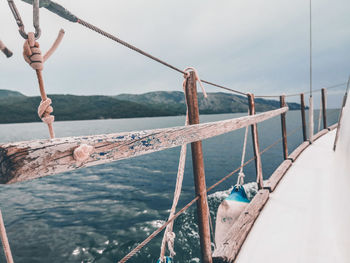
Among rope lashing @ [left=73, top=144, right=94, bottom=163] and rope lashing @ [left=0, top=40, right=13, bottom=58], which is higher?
rope lashing @ [left=0, top=40, right=13, bottom=58]

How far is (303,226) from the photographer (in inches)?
92.6

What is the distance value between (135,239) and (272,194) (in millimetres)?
5422

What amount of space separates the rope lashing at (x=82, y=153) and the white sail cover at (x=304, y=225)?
1.93 metres

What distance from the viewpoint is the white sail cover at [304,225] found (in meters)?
1.89

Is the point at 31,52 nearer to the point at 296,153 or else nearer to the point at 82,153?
the point at 82,153

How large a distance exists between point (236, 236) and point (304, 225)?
92cm

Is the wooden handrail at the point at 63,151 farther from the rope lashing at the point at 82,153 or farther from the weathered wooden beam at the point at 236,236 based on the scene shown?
the weathered wooden beam at the point at 236,236

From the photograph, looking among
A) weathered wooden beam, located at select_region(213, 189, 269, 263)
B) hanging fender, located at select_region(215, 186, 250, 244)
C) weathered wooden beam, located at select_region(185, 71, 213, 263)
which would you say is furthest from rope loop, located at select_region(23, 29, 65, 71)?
hanging fender, located at select_region(215, 186, 250, 244)

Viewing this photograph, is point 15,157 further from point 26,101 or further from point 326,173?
point 26,101

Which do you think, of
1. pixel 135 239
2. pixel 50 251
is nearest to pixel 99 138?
pixel 135 239

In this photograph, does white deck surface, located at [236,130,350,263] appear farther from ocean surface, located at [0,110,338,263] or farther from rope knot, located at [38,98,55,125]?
ocean surface, located at [0,110,338,263]

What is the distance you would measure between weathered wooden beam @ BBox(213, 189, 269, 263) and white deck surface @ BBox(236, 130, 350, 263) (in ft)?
0.21

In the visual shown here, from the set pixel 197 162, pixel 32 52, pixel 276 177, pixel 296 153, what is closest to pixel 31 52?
pixel 32 52

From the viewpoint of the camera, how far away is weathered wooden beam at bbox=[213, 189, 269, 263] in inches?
76.9
